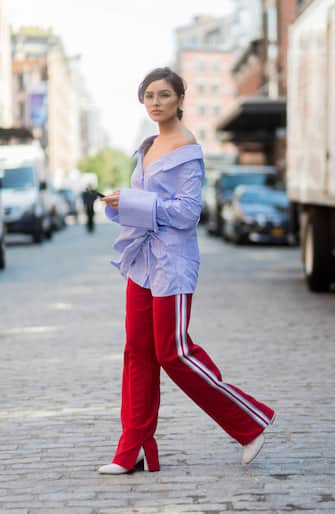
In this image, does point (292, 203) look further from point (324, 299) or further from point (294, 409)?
point (294, 409)

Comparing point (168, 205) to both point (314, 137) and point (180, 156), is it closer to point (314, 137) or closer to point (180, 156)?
point (180, 156)

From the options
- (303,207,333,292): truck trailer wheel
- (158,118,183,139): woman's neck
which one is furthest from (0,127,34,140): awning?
(158,118,183,139): woman's neck

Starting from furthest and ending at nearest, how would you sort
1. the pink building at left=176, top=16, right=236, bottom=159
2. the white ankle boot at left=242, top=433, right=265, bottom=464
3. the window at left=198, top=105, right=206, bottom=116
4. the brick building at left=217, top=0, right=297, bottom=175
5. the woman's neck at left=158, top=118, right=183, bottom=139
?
the window at left=198, top=105, right=206, bottom=116 < the pink building at left=176, top=16, right=236, bottom=159 < the brick building at left=217, top=0, right=297, bottom=175 < the white ankle boot at left=242, top=433, right=265, bottom=464 < the woman's neck at left=158, top=118, right=183, bottom=139

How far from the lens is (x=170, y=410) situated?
6.52 m

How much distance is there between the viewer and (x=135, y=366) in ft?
16.1

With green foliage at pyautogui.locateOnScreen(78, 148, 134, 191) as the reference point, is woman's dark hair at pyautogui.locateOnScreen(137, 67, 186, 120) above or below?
above

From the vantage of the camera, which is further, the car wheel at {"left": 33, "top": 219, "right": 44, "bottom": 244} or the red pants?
the car wheel at {"left": 33, "top": 219, "right": 44, "bottom": 244}

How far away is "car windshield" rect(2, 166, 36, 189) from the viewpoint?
1195 inches

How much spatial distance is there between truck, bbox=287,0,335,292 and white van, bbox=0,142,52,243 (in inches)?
567

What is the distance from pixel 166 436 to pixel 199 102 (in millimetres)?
131845

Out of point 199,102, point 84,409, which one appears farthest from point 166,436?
point 199,102

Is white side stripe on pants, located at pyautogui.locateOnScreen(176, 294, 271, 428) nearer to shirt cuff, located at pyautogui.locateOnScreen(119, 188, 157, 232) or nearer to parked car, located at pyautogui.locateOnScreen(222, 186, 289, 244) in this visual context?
shirt cuff, located at pyautogui.locateOnScreen(119, 188, 157, 232)

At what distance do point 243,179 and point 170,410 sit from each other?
25.7 m

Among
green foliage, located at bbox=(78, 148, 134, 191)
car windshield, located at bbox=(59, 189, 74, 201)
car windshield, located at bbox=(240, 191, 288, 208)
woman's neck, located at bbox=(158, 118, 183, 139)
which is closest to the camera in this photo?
woman's neck, located at bbox=(158, 118, 183, 139)
